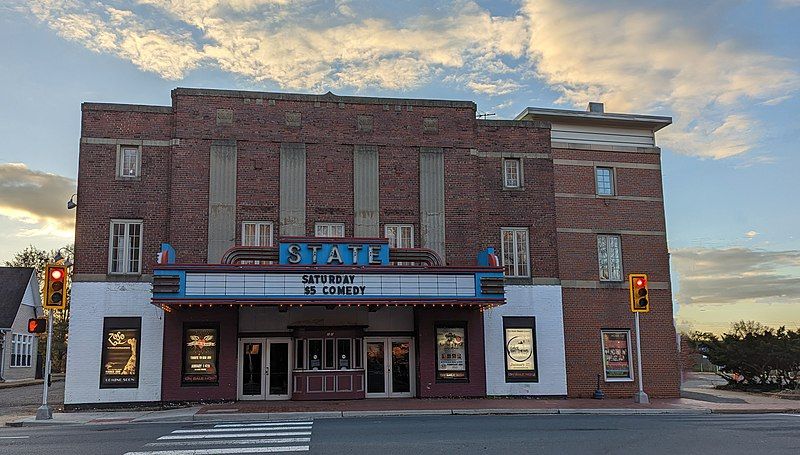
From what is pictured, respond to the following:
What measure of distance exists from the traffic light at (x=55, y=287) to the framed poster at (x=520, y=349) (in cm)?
1484

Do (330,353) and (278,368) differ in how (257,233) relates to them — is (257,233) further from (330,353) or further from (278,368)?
(330,353)

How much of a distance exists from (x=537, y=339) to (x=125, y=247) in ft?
49.4

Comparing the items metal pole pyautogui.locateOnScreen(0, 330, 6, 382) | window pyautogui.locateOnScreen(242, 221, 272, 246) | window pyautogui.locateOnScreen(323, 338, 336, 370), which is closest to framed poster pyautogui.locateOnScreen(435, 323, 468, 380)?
window pyautogui.locateOnScreen(323, 338, 336, 370)

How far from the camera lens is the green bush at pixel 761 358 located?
29734 millimetres

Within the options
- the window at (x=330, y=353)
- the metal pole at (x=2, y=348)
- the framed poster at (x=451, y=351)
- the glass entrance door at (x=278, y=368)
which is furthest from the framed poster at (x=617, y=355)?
the metal pole at (x=2, y=348)

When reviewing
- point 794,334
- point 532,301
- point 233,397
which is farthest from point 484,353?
point 794,334

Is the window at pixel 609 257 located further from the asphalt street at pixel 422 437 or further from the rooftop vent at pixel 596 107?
the asphalt street at pixel 422 437

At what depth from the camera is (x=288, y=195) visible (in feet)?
84.7

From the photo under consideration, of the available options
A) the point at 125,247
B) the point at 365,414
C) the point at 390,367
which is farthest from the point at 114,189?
the point at 365,414

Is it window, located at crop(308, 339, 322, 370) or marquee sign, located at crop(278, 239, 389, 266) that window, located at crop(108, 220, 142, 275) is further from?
window, located at crop(308, 339, 322, 370)

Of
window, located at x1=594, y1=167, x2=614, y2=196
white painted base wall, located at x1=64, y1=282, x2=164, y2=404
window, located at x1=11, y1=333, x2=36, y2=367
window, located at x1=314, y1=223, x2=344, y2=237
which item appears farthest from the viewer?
window, located at x1=11, y1=333, x2=36, y2=367

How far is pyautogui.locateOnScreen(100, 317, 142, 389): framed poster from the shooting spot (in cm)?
2400

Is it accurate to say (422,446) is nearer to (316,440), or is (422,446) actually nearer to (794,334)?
(316,440)

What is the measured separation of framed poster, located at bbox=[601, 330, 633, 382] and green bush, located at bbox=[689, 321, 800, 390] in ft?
22.6
